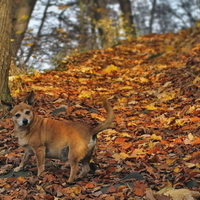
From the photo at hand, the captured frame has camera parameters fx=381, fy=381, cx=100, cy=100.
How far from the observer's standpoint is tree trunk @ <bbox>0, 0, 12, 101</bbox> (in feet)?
26.3

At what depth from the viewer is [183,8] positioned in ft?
139

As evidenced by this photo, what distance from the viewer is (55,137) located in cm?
542

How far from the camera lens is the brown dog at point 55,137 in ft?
16.9

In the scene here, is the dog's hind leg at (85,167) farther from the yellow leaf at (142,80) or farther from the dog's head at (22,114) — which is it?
the yellow leaf at (142,80)

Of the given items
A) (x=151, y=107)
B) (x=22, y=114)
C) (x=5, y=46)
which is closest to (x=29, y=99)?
(x=22, y=114)

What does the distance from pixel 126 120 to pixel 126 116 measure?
0.29 meters

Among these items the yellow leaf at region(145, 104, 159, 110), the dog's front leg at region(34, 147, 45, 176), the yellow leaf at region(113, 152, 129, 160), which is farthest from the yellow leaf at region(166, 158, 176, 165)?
the yellow leaf at region(145, 104, 159, 110)

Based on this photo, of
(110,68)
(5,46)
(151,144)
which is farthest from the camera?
(110,68)

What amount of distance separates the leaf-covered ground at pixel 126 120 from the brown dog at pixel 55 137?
0.86 ft

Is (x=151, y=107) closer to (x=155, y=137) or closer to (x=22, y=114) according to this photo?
(x=155, y=137)

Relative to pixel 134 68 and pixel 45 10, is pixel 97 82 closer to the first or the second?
pixel 134 68

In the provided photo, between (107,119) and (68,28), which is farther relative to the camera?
(68,28)

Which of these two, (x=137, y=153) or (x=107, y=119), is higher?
(x=107, y=119)

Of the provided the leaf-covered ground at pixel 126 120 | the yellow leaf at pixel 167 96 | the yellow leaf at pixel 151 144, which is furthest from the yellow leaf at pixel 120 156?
the yellow leaf at pixel 167 96
